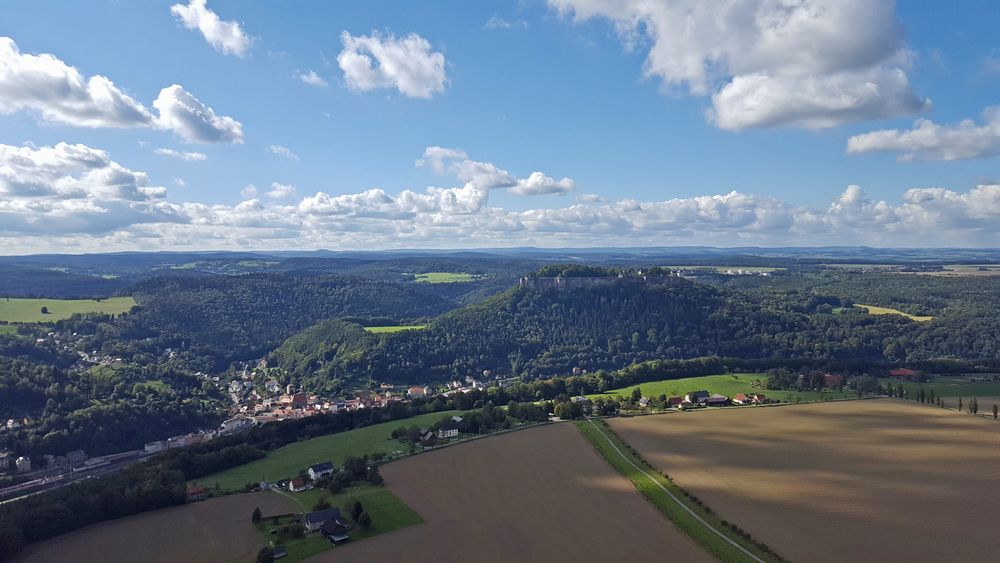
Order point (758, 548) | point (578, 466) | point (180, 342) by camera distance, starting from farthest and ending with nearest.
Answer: point (180, 342)
point (578, 466)
point (758, 548)

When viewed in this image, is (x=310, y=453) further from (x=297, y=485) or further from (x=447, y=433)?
(x=447, y=433)

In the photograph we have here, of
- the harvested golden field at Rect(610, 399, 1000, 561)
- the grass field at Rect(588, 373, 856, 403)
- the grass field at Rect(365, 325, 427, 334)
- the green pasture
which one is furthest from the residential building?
the green pasture

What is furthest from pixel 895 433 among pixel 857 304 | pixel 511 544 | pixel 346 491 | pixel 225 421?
pixel 857 304

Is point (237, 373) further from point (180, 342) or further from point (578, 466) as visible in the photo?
point (578, 466)

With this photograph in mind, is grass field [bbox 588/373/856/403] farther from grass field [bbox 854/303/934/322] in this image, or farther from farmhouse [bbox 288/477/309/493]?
grass field [bbox 854/303/934/322]

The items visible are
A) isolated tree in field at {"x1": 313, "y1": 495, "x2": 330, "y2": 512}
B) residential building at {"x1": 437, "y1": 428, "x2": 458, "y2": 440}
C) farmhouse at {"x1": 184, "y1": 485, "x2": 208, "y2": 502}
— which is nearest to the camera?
isolated tree in field at {"x1": 313, "y1": 495, "x2": 330, "y2": 512}

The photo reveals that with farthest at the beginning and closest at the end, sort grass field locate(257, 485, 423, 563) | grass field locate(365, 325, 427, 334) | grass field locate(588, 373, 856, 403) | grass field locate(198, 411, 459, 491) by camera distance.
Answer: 1. grass field locate(365, 325, 427, 334)
2. grass field locate(588, 373, 856, 403)
3. grass field locate(198, 411, 459, 491)
4. grass field locate(257, 485, 423, 563)

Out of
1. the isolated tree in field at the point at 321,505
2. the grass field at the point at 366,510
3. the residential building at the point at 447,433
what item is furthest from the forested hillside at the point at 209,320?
the isolated tree in field at the point at 321,505
